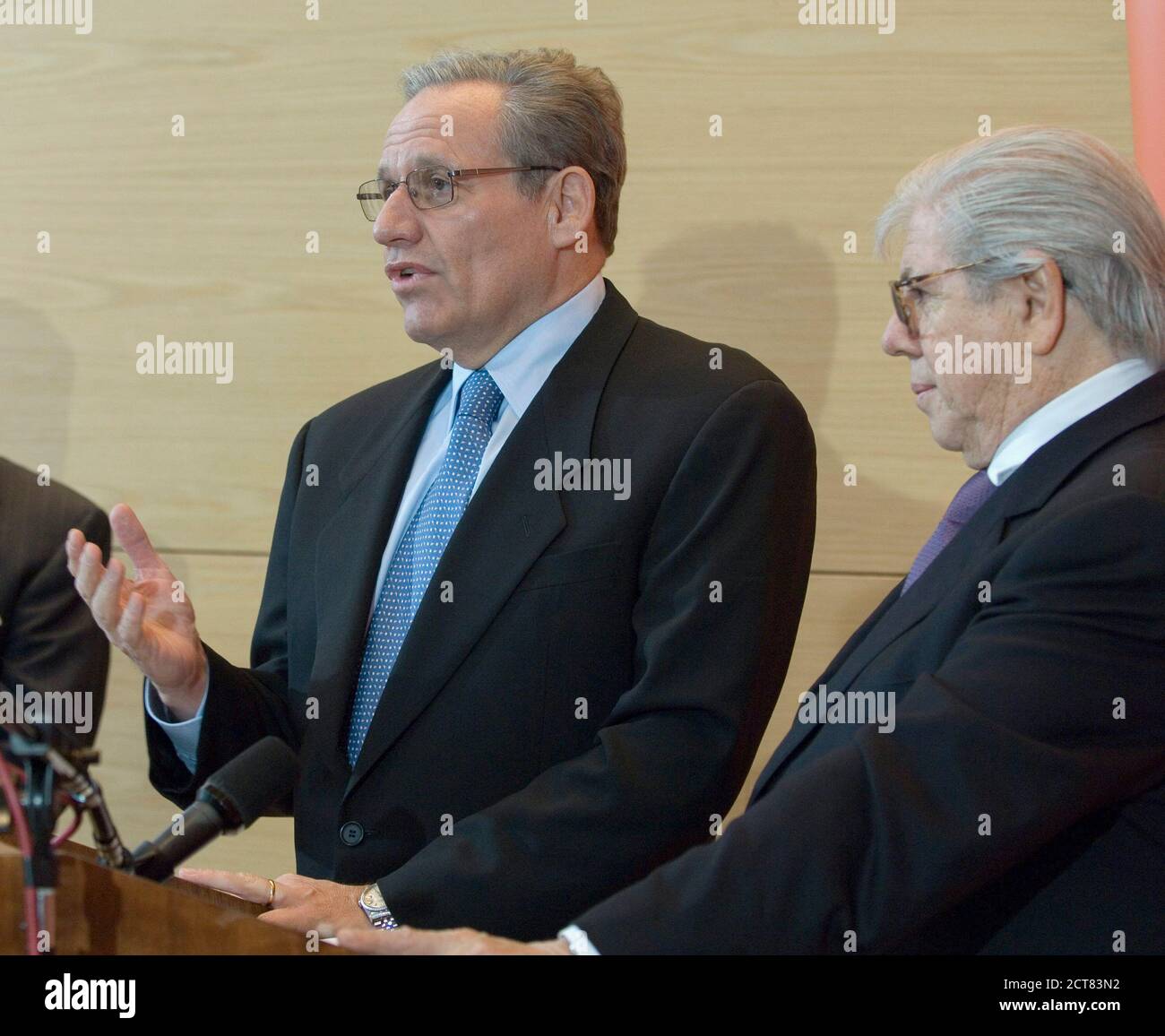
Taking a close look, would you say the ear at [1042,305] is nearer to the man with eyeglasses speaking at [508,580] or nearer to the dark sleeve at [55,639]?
the man with eyeglasses speaking at [508,580]

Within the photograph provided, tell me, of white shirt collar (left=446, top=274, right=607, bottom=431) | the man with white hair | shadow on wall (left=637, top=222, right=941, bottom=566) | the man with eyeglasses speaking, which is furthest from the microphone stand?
shadow on wall (left=637, top=222, right=941, bottom=566)

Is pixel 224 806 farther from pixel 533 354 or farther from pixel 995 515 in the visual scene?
pixel 533 354

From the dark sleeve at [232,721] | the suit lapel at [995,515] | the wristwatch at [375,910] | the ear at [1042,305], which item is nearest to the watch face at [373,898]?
the wristwatch at [375,910]

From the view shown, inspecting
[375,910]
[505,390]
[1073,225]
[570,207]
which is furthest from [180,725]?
[1073,225]

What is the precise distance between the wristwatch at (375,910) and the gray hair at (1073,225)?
1023mm

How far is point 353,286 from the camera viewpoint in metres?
2.99

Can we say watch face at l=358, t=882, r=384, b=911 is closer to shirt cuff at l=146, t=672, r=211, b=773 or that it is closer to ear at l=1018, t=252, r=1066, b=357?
shirt cuff at l=146, t=672, r=211, b=773

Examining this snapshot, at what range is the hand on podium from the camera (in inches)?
72.6

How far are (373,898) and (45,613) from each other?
1.02 meters

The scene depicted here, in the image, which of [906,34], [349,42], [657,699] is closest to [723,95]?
[906,34]

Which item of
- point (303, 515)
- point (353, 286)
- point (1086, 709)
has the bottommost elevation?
point (1086, 709)

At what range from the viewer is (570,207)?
7.45ft

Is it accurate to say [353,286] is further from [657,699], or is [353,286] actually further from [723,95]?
[657,699]
